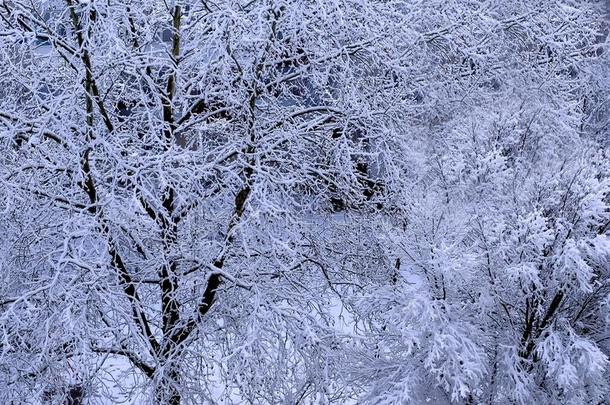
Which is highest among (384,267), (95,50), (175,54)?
(95,50)

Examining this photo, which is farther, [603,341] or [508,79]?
[508,79]

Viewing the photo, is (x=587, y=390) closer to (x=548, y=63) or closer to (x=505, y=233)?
(x=505, y=233)

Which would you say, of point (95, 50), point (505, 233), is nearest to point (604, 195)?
point (505, 233)

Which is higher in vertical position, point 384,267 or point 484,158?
point 484,158

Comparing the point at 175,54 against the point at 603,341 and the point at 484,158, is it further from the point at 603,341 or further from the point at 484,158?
the point at 603,341

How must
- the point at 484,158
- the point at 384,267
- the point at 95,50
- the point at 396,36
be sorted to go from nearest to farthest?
the point at 95,50
the point at 396,36
the point at 484,158
the point at 384,267

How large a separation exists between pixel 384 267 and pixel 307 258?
4.58ft

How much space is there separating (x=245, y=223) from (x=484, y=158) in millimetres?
3177

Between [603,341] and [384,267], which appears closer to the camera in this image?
[603,341]

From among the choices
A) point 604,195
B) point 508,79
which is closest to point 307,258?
point 604,195

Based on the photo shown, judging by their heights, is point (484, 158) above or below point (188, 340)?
above

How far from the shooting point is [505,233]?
755cm

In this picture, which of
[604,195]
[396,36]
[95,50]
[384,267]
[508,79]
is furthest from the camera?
[508,79]

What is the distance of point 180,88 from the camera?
25.7ft
